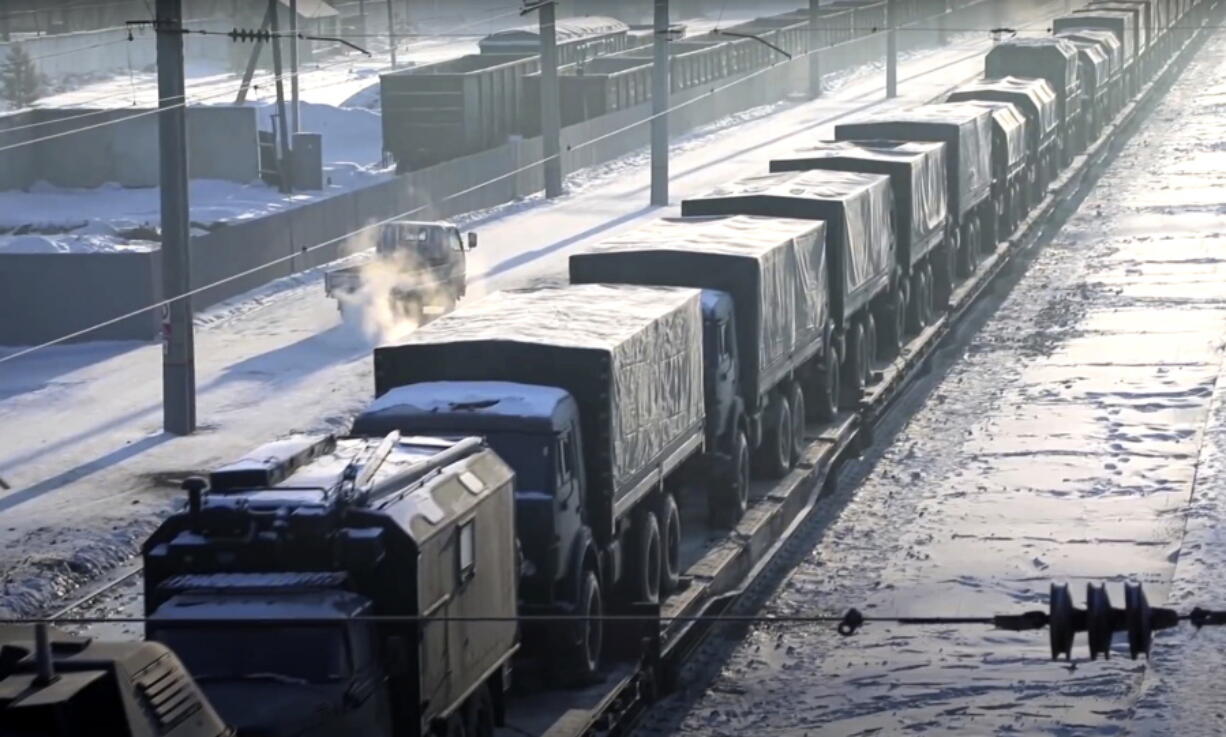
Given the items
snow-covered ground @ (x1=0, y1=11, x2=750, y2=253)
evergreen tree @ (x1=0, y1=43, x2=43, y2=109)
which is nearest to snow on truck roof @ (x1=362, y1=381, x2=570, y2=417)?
snow-covered ground @ (x1=0, y1=11, x2=750, y2=253)

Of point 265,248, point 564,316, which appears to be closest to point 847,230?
point 564,316

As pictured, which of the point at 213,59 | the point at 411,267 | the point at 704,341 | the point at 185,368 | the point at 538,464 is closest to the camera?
the point at 538,464

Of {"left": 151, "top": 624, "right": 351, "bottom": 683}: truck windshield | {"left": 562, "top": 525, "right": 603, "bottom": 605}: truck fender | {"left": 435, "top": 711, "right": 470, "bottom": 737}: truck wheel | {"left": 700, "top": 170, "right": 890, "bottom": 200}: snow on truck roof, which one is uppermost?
{"left": 700, "top": 170, "right": 890, "bottom": 200}: snow on truck roof

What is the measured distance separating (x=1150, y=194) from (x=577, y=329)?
36.8 metres

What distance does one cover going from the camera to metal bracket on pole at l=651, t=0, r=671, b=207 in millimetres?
45500

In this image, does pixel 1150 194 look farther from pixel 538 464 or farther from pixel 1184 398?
pixel 538 464

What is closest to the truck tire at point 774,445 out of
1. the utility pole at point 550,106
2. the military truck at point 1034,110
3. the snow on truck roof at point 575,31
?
the military truck at point 1034,110

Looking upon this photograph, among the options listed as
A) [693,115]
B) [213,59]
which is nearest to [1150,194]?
[693,115]

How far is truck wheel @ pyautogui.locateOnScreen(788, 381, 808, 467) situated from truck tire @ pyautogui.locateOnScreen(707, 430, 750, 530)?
8.05 ft

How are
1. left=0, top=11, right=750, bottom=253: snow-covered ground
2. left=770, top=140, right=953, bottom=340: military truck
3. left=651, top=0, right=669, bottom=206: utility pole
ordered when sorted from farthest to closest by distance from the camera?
left=651, top=0, right=669, bottom=206: utility pole < left=0, top=11, right=750, bottom=253: snow-covered ground < left=770, top=140, right=953, bottom=340: military truck

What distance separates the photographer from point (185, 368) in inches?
1021

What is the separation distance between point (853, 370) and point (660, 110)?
21082 mm

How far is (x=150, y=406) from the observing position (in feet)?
93.0

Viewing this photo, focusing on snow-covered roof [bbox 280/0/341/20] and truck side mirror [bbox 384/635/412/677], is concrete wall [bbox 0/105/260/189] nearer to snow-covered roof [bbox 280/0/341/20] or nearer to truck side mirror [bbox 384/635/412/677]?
snow-covered roof [bbox 280/0/341/20]
